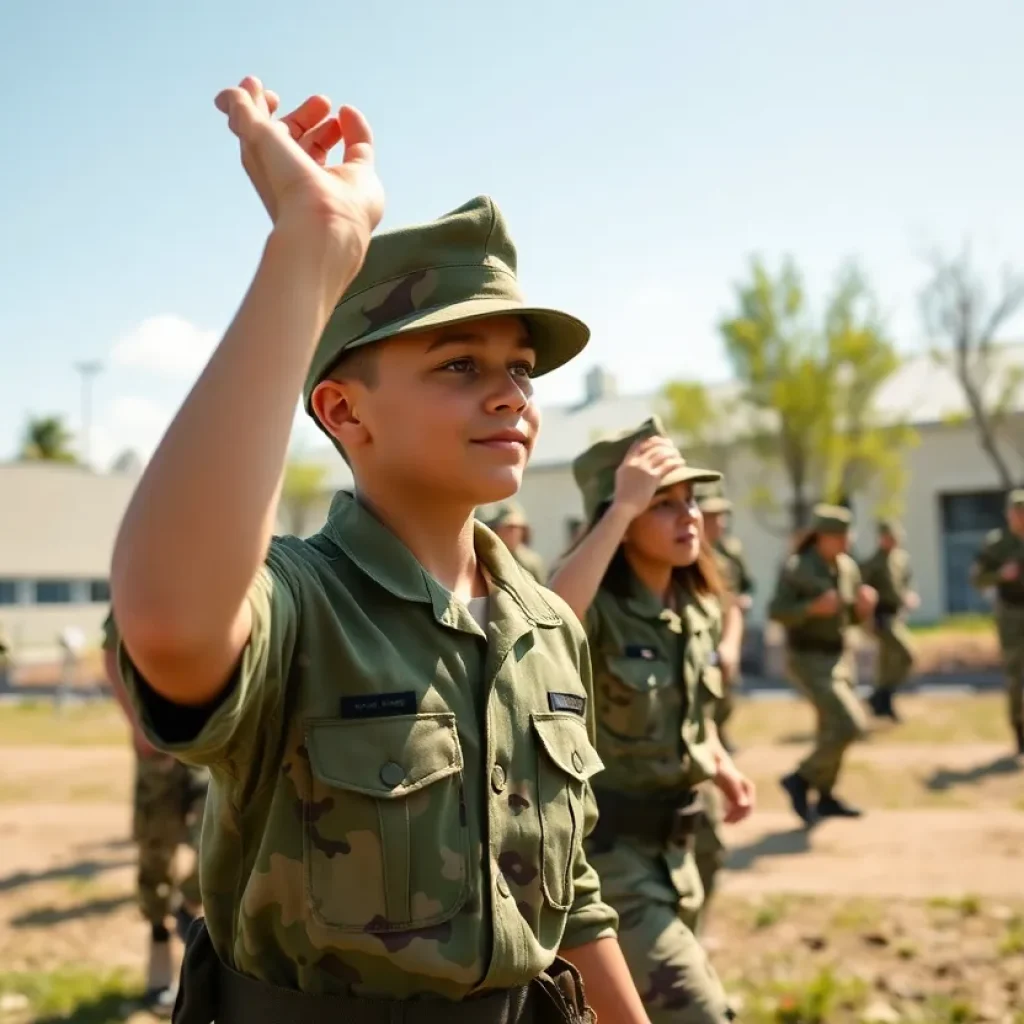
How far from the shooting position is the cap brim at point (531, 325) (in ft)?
6.05

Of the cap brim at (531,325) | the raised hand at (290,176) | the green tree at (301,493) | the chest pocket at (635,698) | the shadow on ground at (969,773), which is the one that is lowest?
the shadow on ground at (969,773)

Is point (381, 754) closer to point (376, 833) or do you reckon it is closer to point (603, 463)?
point (376, 833)

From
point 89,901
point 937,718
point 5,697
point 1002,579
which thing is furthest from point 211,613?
point 5,697

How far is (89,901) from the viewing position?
696 cm

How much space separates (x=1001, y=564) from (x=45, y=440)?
227 ft

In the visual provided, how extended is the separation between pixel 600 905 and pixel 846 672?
296 inches

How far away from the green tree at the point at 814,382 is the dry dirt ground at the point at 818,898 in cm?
1604

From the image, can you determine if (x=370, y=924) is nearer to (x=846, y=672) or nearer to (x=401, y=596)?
(x=401, y=596)

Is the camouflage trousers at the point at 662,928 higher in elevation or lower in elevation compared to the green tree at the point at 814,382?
lower

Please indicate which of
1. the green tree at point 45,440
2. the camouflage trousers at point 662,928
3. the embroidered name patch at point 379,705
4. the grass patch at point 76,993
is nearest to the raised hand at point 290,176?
the embroidered name patch at point 379,705

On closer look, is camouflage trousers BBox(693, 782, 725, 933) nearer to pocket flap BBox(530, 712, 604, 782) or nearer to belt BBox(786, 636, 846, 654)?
pocket flap BBox(530, 712, 604, 782)

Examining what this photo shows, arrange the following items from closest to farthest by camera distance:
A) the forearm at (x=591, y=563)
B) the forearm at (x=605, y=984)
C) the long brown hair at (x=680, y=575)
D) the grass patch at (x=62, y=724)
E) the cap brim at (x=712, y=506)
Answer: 1. the forearm at (x=605, y=984)
2. the forearm at (x=591, y=563)
3. the long brown hair at (x=680, y=575)
4. the cap brim at (x=712, y=506)
5. the grass patch at (x=62, y=724)

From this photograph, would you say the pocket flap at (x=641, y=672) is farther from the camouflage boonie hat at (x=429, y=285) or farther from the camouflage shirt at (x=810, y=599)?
the camouflage shirt at (x=810, y=599)

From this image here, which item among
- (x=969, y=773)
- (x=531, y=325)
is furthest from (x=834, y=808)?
(x=531, y=325)
